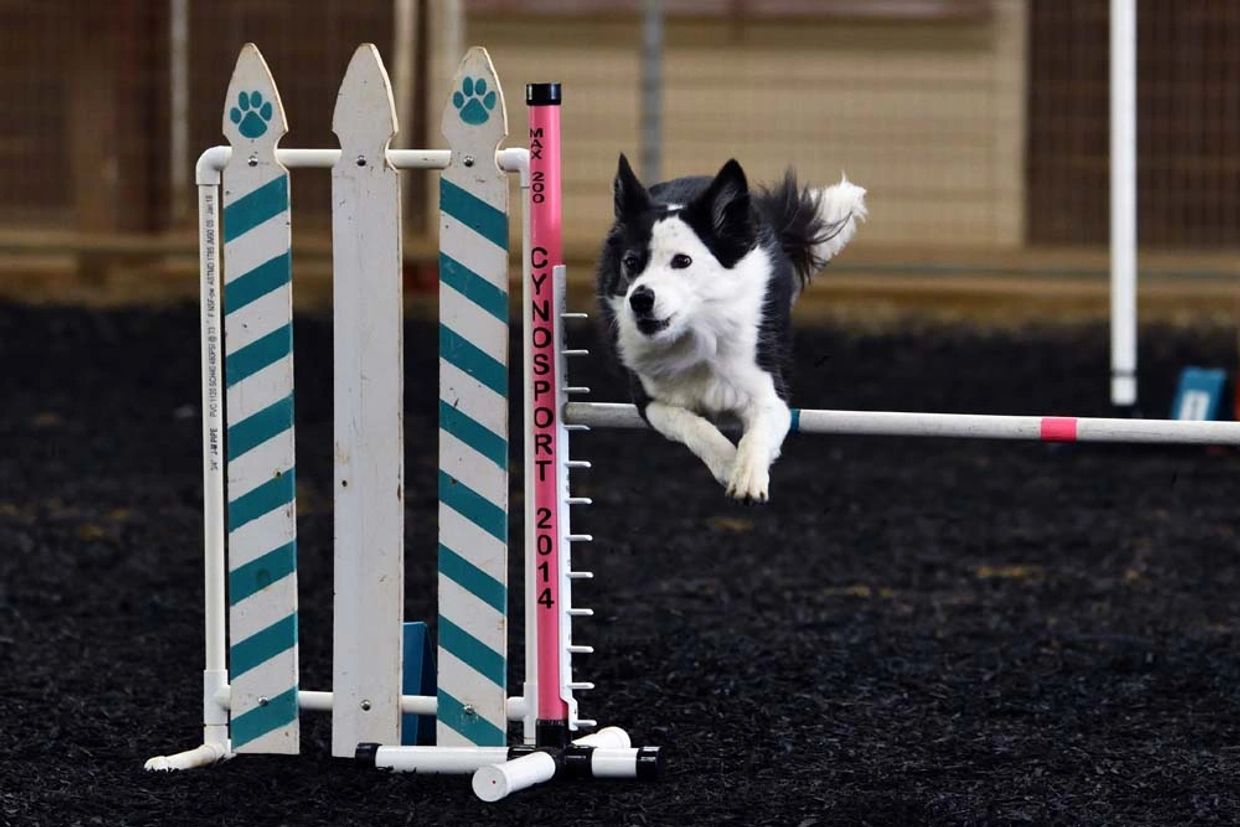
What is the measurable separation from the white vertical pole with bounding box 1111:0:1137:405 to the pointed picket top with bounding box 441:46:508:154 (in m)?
4.50

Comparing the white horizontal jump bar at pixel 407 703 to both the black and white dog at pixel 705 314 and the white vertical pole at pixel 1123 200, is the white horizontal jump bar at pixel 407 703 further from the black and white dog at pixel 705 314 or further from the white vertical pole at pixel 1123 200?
the white vertical pole at pixel 1123 200

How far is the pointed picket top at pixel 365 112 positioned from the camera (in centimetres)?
408

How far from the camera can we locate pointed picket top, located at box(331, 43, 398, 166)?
408 cm

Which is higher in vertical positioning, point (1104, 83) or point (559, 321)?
point (1104, 83)

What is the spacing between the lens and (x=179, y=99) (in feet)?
41.7

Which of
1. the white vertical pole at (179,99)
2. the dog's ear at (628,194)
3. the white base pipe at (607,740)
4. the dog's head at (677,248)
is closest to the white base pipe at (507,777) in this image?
the white base pipe at (607,740)

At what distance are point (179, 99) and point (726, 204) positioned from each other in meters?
9.30

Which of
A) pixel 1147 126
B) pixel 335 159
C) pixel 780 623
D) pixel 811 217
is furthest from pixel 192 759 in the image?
pixel 1147 126

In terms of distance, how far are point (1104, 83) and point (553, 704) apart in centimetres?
879

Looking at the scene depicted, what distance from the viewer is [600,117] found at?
12516mm

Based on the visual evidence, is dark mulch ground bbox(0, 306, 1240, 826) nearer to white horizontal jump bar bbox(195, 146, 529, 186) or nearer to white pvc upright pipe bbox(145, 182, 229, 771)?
white pvc upright pipe bbox(145, 182, 229, 771)

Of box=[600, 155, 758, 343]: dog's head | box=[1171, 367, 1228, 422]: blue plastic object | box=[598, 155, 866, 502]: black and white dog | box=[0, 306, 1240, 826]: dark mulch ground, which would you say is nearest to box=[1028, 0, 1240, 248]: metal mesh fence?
box=[0, 306, 1240, 826]: dark mulch ground

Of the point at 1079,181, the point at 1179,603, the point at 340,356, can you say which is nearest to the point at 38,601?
the point at 340,356

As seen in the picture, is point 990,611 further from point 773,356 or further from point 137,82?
point 137,82
